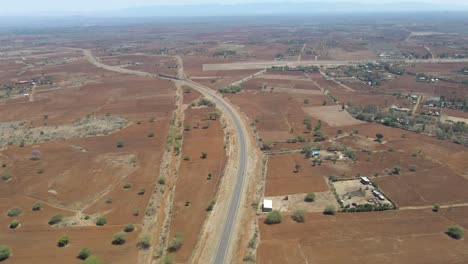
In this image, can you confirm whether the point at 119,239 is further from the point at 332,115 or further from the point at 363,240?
the point at 332,115

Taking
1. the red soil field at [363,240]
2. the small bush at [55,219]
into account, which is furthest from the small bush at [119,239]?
the red soil field at [363,240]

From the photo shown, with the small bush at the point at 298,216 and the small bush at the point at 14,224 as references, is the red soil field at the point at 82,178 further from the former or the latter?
the small bush at the point at 298,216

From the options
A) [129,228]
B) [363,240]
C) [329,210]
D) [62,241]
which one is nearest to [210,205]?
[129,228]

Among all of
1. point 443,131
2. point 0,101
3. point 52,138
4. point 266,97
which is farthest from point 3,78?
point 443,131

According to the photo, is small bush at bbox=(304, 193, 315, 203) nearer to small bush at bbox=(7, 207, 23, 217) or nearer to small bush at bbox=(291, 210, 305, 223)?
small bush at bbox=(291, 210, 305, 223)

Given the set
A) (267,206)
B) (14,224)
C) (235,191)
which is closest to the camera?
(14,224)
